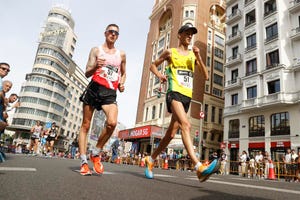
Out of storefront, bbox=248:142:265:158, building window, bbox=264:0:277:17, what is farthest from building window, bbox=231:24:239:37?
storefront, bbox=248:142:265:158

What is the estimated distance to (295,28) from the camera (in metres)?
22.6

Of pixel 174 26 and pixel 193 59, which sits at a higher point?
pixel 174 26

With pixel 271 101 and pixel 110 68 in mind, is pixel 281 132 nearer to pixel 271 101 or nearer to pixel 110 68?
pixel 271 101

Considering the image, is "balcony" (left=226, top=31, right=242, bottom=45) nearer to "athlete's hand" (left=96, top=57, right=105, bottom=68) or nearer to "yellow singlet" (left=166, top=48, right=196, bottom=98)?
"yellow singlet" (left=166, top=48, right=196, bottom=98)

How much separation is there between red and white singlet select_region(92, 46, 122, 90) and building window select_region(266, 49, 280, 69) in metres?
22.3

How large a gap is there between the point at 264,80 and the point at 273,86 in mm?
990

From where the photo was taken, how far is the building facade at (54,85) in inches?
2411

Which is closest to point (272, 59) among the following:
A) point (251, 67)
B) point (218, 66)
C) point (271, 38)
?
point (271, 38)

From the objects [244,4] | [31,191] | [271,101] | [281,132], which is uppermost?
[244,4]

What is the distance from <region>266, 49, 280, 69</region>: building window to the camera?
76.2 ft

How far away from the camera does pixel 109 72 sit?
4.00 metres

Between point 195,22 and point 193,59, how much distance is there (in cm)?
3926

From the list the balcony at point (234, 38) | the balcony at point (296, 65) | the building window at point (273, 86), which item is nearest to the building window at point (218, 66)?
the balcony at point (234, 38)

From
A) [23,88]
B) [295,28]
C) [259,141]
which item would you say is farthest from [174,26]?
[23,88]
